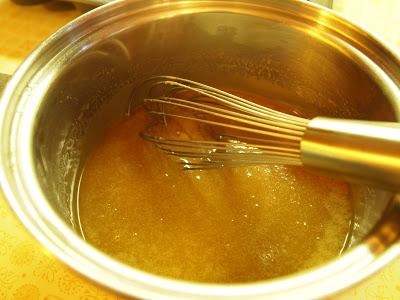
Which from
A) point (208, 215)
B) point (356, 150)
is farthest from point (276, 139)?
point (356, 150)

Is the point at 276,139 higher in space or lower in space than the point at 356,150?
lower

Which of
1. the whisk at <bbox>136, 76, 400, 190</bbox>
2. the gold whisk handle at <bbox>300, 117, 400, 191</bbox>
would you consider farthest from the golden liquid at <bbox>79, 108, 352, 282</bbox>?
the gold whisk handle at <bbox>300, 117, 400, 191</bbox>

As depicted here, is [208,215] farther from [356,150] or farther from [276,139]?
[356,150]

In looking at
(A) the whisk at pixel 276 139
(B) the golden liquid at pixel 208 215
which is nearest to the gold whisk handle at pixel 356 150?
(A) the whisk at pixel 276 139

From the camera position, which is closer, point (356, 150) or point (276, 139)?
point (356, 150)

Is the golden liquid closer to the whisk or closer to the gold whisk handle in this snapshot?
the whisk

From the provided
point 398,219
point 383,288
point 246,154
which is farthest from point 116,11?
point 383,288
